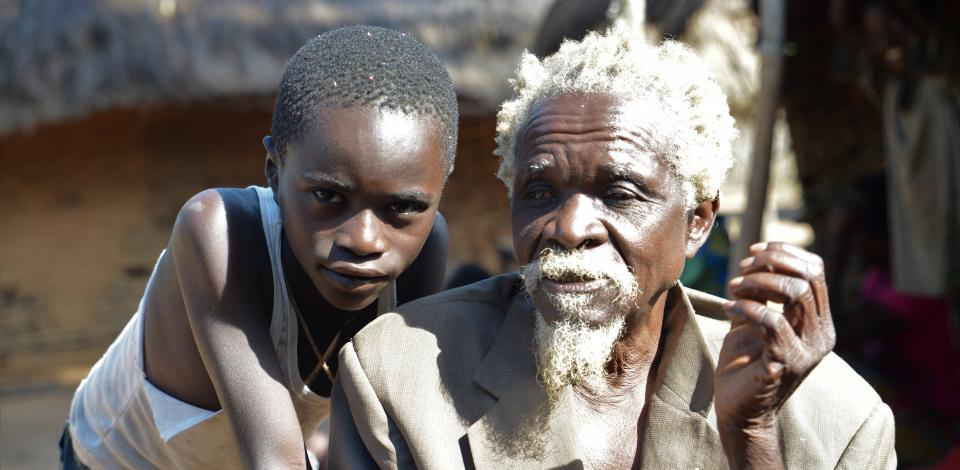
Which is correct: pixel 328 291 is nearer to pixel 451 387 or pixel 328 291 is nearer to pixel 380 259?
pixel 380 259

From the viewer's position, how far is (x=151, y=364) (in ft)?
10.3

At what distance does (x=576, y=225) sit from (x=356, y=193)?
556 mm

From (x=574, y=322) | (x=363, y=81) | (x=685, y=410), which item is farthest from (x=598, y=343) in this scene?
(x=363, y=81)

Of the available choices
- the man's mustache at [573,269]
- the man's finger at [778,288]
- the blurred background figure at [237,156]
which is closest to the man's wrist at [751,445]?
the man's finger at [778,288]

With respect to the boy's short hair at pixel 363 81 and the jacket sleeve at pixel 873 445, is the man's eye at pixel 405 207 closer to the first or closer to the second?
the boy's short hair at pixel 363 81

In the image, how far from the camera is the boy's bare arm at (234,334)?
2.66 metres

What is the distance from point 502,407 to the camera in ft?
8.55

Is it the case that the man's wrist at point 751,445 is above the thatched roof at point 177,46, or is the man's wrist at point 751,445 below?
above

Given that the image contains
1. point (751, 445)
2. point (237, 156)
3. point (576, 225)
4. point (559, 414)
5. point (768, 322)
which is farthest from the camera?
point (237, 156)

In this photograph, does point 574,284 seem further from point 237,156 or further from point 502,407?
point 237,156

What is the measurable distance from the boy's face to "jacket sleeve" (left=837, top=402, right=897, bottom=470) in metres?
1.18

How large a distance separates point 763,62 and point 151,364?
3723mm

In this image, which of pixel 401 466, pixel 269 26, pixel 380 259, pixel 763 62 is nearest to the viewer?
pixel 401 466

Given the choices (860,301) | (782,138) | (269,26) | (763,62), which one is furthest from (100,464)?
(782,138)
